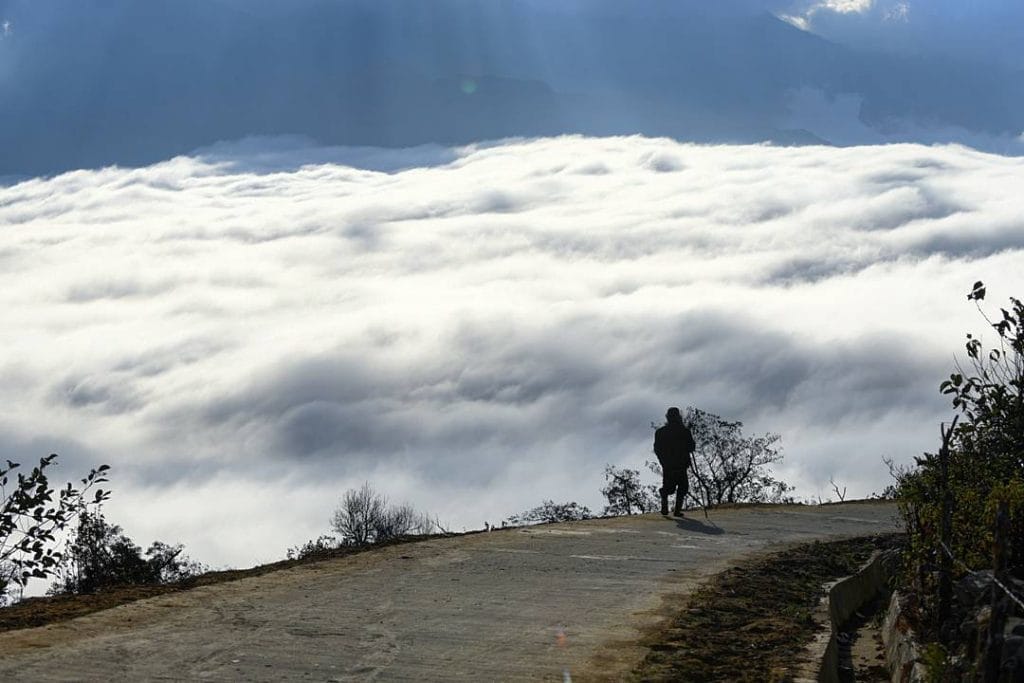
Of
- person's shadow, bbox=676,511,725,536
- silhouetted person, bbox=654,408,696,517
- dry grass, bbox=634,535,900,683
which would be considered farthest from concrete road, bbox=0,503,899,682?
silhouetted person, bbox=654,408,696,517

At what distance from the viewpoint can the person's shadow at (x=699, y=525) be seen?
19750mm

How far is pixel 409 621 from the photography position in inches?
450

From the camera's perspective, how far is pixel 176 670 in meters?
9.29

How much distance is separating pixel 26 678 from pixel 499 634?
146 inches

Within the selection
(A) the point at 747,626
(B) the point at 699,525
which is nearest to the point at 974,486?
(A) the point at 747,626

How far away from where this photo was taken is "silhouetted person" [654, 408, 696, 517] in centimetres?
2175

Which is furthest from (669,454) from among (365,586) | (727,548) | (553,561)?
(365,586)

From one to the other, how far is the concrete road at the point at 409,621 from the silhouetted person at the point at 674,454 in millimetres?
4015

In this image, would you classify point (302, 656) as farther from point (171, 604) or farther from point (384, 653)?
point (171, 604)

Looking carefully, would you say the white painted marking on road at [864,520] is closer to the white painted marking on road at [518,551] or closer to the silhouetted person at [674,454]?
the silhouetted person at [674,454]

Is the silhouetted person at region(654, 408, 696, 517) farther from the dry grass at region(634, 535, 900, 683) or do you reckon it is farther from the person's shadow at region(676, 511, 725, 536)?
the dry grass at region(634, 535, 900, 683)

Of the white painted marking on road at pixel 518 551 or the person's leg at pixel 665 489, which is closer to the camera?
the white painted marking on road at pixel 518 551

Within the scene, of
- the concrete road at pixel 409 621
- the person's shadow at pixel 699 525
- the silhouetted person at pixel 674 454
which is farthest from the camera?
the silhouetted person at pixel 674 454

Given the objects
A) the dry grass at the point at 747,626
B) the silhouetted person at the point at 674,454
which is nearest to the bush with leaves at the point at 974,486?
the dry grass at the point at 747,626
